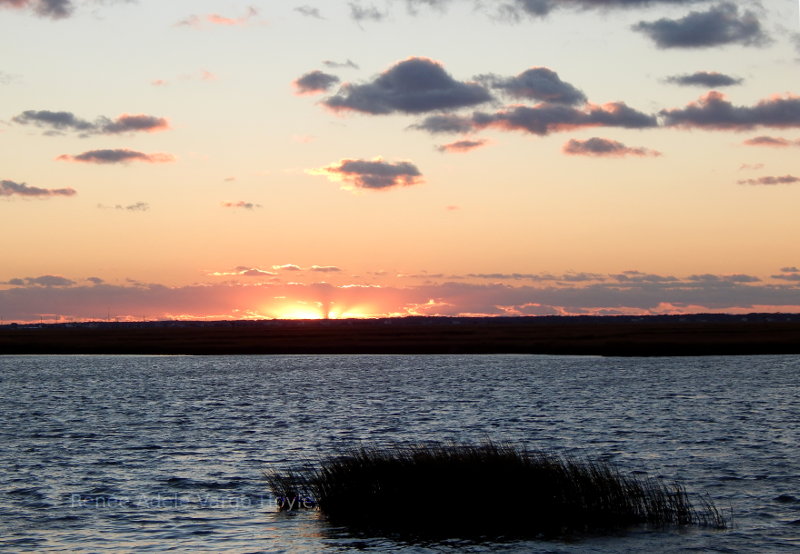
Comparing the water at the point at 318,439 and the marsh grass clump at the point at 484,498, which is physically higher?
the marsh grass clump at the point at 484,498

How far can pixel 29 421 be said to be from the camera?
62094 mm

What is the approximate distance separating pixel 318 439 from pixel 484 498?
21.2 m

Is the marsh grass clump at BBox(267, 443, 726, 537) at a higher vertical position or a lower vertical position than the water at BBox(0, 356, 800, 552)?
higher

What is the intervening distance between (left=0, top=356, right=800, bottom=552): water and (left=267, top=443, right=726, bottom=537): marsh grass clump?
2.43ft

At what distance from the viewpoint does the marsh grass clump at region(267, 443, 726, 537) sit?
28.9m

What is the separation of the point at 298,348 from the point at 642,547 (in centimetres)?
15689

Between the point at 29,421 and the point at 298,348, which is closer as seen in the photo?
the point at 29,421

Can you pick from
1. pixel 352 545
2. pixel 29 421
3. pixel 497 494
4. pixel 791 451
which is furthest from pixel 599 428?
pixel 29 421

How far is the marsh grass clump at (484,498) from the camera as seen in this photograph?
1136 inches

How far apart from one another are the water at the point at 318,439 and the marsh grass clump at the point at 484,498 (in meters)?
0.74

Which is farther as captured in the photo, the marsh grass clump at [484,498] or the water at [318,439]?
the marsh grass clump at [484,498]

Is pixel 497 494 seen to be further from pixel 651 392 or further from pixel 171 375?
pixel 171 375

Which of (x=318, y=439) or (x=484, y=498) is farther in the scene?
(x=318, y=439)

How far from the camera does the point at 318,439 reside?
4994 cm
